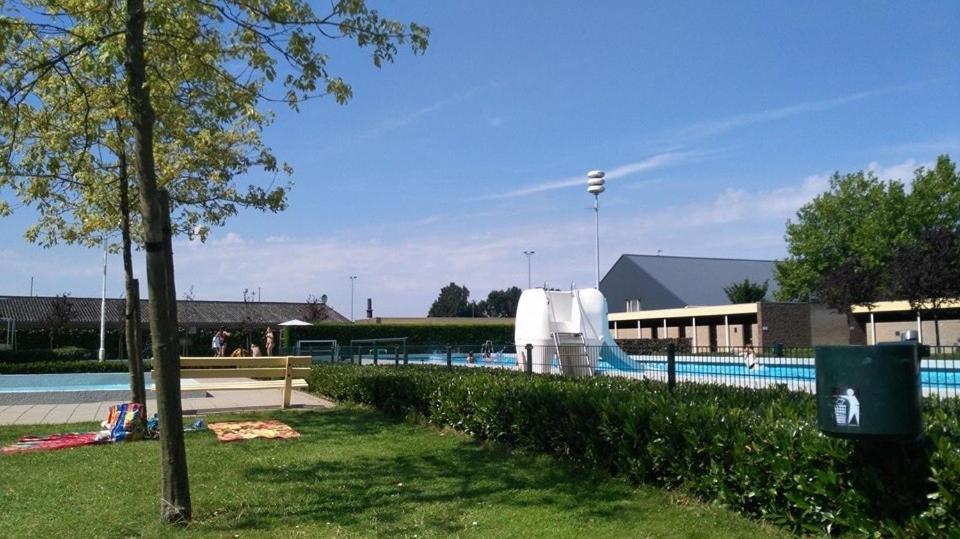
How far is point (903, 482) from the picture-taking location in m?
4.49

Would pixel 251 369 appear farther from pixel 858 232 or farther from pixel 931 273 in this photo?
pixel 858 232

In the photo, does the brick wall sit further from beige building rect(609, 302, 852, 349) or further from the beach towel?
the beach towel

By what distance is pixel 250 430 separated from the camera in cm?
1044

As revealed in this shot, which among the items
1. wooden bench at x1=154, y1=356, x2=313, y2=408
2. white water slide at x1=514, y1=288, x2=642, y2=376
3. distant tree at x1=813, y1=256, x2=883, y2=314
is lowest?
wooden bench at x1=154, y1=356, x2=313, y2=408

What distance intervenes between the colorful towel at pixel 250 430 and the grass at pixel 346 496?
42 centimetres

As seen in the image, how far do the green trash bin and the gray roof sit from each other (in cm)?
5976

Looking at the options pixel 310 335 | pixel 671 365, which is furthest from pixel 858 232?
pixel 671 365

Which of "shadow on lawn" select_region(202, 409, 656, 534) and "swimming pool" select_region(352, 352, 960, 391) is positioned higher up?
"swimming pool" select_region(352, 352, 960, 391)

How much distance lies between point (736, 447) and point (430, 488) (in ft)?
8.84

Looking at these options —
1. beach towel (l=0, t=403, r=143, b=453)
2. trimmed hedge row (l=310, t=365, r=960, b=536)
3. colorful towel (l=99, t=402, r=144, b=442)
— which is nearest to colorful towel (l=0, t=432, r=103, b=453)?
beach towel (l=0, t=403, r=143, b=453)

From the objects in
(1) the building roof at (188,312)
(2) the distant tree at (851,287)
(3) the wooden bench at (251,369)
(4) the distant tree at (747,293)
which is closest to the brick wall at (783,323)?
(2) the distant tree at (851,287)

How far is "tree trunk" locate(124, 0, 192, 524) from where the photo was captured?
5.89 m

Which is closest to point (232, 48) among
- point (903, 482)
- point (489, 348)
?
point (903, 482)

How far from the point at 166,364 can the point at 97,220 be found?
25.8 ft
